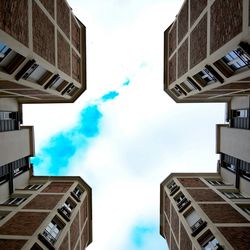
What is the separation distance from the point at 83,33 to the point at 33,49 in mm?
18895

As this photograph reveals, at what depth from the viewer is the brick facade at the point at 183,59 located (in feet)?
92.3

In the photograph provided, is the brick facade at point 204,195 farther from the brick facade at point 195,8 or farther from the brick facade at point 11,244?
the brick facade at point 195,8

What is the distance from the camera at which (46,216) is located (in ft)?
85.1

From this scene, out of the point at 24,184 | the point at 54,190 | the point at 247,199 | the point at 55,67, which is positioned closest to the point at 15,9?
the point at 55,67

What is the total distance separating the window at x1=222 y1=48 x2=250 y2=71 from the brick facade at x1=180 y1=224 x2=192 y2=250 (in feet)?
53.8

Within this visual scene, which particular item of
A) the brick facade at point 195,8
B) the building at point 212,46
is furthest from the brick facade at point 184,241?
the brick facade at point 195,8

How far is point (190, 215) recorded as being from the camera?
92.5ft

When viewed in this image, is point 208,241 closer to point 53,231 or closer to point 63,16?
point 53,231

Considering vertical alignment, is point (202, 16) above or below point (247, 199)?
above

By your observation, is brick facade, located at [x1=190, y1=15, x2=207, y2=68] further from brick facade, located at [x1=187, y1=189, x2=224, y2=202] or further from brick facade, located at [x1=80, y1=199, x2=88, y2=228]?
brick facade, located at [x1=80, y1=199, x2=88, y2=228]

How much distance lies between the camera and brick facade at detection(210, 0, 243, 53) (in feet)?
49.3

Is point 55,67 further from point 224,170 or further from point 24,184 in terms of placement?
point 224,170

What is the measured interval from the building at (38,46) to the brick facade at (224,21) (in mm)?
13081

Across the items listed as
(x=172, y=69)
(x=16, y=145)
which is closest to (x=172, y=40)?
(x=172, y=69)
